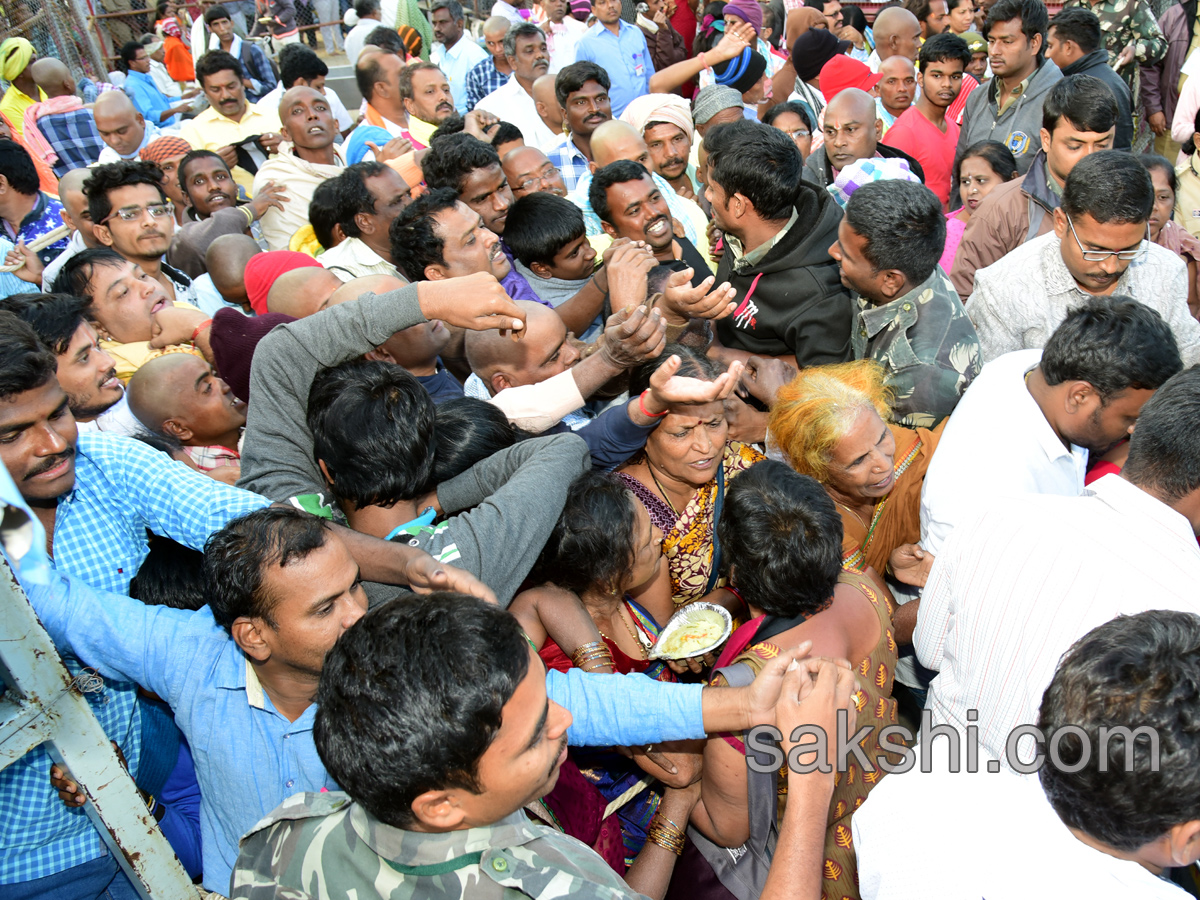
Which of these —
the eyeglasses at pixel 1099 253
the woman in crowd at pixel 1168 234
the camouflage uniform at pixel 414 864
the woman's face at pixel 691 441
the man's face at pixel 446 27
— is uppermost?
the man's face at pixel 446 27

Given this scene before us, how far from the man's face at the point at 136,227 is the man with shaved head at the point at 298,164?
0.97 metres

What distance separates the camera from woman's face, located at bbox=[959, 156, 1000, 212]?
194 inches

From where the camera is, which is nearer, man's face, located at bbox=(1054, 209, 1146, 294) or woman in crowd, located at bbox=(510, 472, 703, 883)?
woman in crowd, located at bbox=(510, 472, 703, 883)

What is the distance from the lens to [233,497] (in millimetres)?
2248

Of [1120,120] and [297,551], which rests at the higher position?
[297,551]

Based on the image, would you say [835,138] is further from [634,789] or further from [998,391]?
[634,789]

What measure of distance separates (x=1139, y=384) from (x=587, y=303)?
215 centimetres

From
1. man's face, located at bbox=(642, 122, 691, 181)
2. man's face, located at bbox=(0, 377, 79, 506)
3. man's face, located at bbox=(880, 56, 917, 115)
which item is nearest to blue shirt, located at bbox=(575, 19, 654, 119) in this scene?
man's face, located at bbox=(880, 56, 917, 115)

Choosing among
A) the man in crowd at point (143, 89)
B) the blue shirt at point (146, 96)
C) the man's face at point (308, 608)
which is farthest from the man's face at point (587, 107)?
the blue shirt at point (146, 96)

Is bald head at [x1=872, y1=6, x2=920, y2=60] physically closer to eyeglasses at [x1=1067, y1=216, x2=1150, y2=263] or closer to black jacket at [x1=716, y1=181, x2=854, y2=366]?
eyeglasses at [x1=1067, y1=216, x2=1150, y2=263]

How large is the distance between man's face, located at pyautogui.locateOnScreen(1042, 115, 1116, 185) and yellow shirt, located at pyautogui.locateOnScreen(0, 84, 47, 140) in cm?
840

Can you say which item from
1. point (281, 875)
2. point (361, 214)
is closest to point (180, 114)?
point (361, 214)

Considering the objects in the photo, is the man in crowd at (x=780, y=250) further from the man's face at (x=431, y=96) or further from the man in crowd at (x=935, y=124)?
the man's face at (x=431, y=96)

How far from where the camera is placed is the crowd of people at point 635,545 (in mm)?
1424
